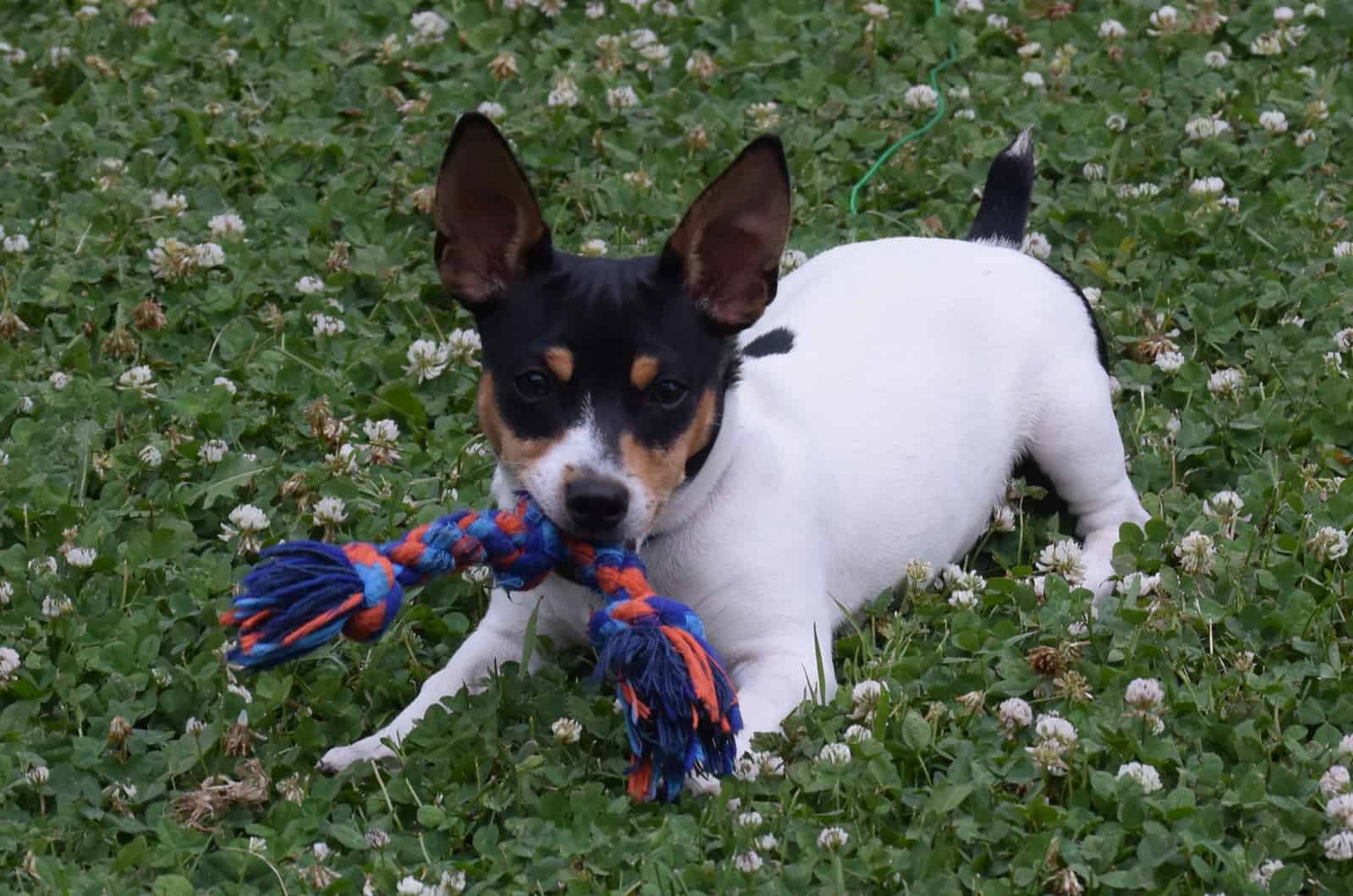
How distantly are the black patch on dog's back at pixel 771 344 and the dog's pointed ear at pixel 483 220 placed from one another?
967mm

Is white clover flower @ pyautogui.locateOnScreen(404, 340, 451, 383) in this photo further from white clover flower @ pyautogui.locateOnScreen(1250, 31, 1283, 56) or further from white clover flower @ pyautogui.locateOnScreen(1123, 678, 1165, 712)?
white clover flower @ pyautogui.locateOnScreen(1250, 31, 1283, 56)

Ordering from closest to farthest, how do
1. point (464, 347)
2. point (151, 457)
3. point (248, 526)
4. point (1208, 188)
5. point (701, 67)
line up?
point (248, 526) → point (151, 457) → point (464, 347) → point (1208, 188) → point (701, 67)

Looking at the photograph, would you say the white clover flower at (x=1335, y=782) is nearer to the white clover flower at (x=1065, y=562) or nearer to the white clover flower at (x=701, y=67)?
the white clover flower at (x=1065, y=562)

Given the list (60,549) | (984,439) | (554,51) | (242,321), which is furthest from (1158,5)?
(60,549)

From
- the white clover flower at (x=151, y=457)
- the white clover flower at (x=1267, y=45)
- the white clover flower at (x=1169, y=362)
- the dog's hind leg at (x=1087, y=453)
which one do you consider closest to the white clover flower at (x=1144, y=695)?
the dog's hind leg at (x=1087, y=453)

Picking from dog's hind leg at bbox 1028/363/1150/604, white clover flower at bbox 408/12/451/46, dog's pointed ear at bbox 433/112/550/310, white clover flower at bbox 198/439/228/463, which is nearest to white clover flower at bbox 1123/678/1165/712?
dog's hind leg at bbox 1028/363/1150/604

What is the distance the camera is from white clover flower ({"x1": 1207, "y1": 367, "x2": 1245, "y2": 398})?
5.98 meters

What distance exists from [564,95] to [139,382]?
234cm

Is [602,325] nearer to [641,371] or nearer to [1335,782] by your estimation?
[641,371]

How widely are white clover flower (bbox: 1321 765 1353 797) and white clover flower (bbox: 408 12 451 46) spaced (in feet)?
17.3

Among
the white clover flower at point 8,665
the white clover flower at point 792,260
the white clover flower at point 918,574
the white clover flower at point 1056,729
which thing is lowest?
the white clover flower at point 792,260

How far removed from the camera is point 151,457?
5.71 metres

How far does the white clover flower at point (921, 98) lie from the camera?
7.73 meters

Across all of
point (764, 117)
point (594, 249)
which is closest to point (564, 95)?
point (764, 117)
